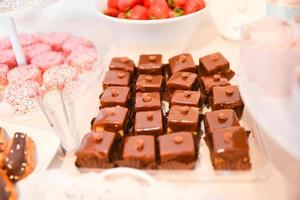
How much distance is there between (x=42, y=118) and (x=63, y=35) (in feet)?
1.40

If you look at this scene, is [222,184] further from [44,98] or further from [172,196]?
[44,98]

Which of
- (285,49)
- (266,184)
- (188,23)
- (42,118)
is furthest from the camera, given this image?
(188,23)

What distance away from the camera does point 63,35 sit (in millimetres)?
1420

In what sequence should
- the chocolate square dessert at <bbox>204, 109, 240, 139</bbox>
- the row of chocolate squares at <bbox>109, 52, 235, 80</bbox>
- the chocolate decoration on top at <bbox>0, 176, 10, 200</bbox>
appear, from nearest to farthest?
the chocolate decoration on top at <bbox>0, 176, 10, 200</bbox>
the chocolate square dessert at <bbox>204, 109, 240, 139</bbox>
the row of chocolate squares at <bbox>109, 52, 235, 80</bbox>

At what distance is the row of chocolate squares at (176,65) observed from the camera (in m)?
1.13

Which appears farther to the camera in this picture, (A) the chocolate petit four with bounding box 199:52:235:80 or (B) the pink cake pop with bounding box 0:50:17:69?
(B) the pink cake pop with bounding box 0:50:17:69

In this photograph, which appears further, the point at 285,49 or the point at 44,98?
the point at 44,98

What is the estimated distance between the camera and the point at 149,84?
1.09m

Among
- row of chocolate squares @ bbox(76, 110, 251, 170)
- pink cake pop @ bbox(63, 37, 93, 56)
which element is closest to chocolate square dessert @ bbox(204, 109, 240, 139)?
row of chocolate squares @ bbox(76, 110, 251, 170)

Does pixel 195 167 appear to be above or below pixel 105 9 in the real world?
below

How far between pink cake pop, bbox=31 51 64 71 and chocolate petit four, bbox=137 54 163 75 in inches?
11.2

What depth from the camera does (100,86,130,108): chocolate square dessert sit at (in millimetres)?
1029

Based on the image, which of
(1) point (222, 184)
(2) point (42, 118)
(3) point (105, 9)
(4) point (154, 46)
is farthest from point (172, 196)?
(3) point (105, 9)

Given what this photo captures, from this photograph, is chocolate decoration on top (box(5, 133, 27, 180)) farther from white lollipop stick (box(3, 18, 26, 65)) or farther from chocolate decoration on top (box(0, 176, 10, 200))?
white lollipop stick (box(3, 18, 26, 65))
